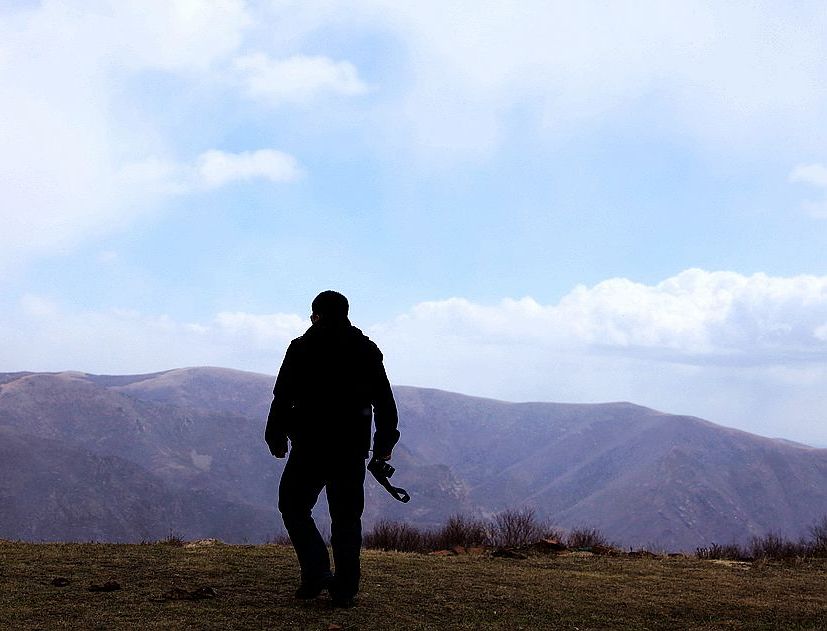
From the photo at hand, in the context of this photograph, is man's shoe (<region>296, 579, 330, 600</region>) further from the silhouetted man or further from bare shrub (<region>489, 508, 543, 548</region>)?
bare shrub (<region>489, 508, 543, 548</region>)

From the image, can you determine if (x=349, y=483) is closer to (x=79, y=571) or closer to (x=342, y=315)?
(x=342, y=315)

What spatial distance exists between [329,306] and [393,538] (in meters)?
7.55

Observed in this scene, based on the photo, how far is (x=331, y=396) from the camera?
5.81 metres

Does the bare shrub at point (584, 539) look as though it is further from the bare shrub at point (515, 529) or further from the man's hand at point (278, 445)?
the man's hand at point (278, 445)


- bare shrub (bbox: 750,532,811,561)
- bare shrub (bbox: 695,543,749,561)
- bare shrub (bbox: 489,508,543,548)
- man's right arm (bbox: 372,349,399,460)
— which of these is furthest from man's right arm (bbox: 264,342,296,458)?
bare shrub (bbox: 489,508,543,548)

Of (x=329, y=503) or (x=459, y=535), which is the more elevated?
(x=329, y=503)

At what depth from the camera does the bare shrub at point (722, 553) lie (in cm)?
1081

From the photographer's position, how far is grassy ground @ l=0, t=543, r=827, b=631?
5.35 m

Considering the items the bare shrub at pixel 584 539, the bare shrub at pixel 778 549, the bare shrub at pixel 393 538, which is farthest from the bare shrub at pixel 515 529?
the bare shrub at pixel 778 549

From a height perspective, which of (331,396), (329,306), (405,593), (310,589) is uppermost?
(329,306)

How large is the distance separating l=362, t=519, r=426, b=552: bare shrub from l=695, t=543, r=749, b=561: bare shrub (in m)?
3.85

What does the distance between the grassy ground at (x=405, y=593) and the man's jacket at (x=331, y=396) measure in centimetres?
115

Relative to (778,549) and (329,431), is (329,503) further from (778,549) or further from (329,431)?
(778,549)

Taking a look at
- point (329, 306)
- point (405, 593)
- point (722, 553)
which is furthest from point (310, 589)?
point (722, 553)
